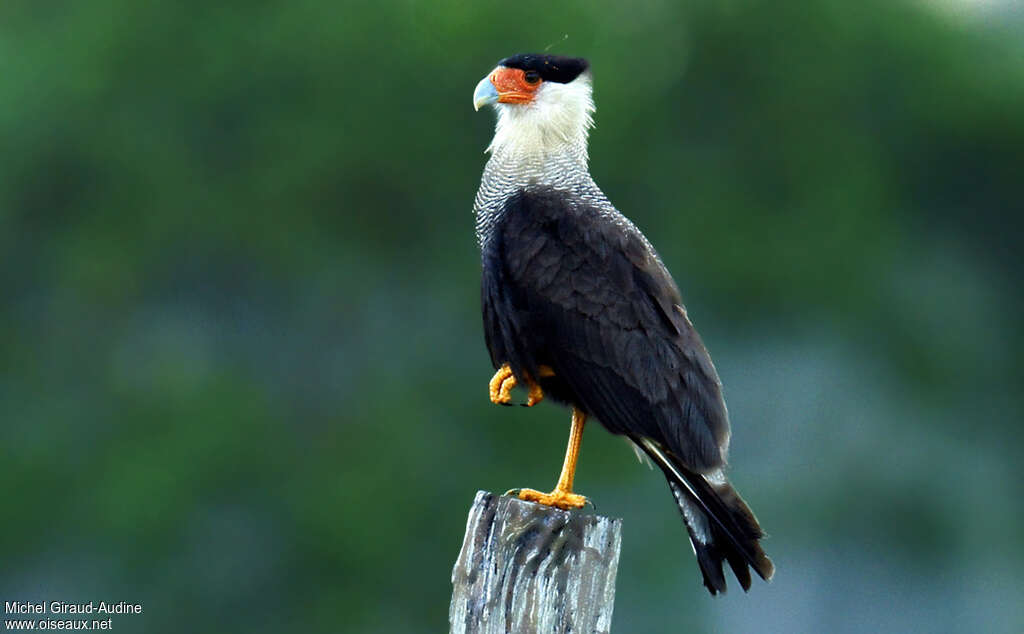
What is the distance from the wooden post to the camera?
12.1ft

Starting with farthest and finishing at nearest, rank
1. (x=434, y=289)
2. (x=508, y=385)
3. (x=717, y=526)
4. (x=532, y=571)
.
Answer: (x=434, y=289), (x=508, y=385), (x=717, y=526), (x=532, y=571)

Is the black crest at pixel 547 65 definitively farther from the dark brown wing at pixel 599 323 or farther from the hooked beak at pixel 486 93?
the dark brown wing at pixel 599 323

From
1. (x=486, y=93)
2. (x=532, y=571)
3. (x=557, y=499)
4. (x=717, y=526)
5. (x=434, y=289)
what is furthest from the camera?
(x=434, y=289)

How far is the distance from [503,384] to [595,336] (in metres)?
0.35

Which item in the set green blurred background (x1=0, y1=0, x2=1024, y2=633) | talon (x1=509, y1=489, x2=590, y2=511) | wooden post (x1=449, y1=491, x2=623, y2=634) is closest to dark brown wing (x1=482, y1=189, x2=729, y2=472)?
talon (x1=509, y1=489, x2=590, y2=511)

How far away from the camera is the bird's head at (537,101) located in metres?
4.94

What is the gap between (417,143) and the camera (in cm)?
1362

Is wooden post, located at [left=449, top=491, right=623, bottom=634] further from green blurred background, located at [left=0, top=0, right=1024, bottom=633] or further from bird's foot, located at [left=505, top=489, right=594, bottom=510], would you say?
green blurred background, located at [left=0, top=0, right=1024, bottom=633]

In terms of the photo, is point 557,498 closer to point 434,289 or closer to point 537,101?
point 537,101

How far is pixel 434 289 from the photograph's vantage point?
13445 millimetres

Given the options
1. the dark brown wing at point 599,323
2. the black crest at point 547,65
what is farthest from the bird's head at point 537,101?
the dark brown wing at point 599,323

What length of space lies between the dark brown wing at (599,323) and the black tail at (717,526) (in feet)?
0.51

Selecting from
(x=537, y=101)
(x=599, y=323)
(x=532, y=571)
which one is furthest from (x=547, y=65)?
(x=532, y=571)

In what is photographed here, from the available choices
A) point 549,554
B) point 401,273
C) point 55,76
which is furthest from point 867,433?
point 549,554
